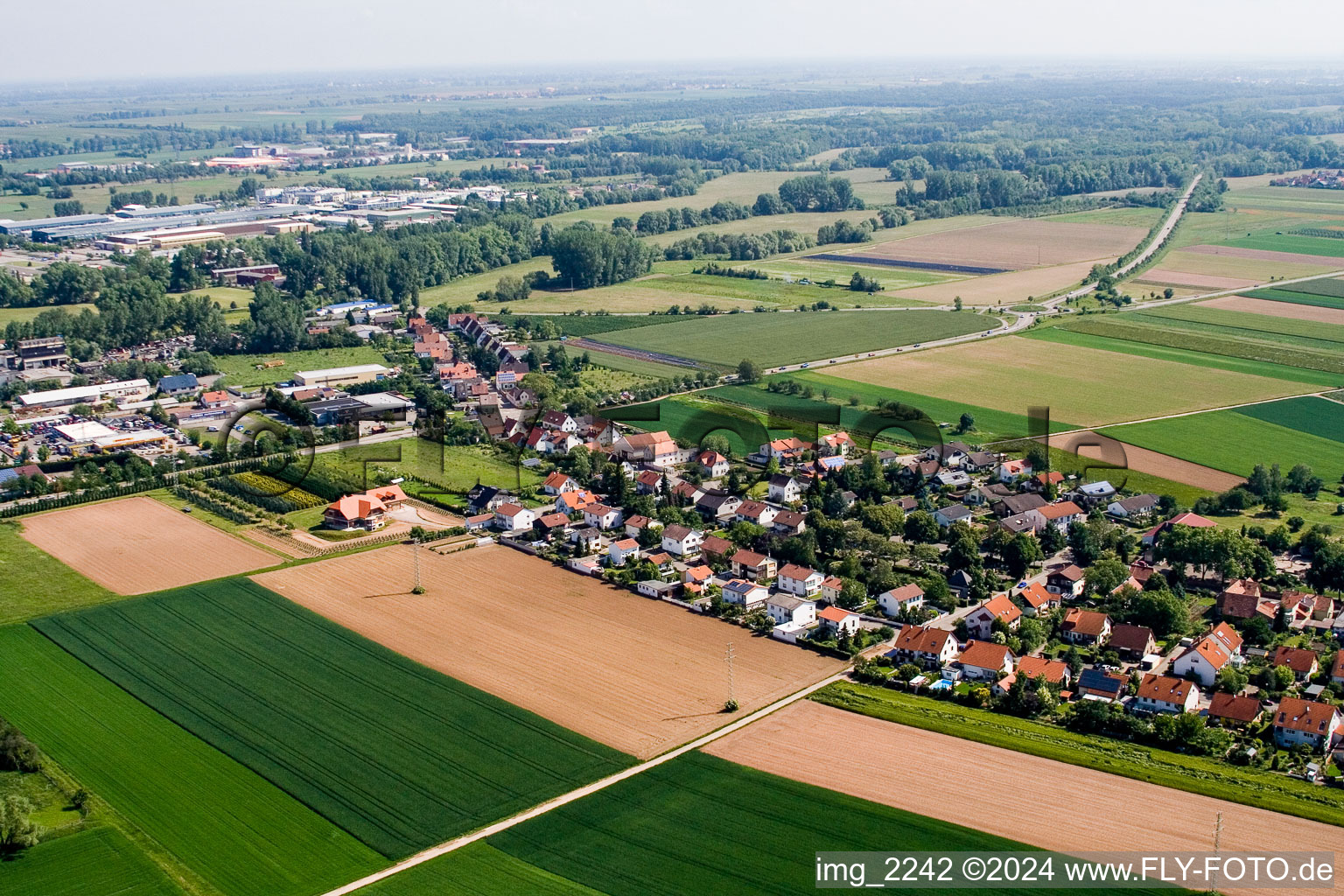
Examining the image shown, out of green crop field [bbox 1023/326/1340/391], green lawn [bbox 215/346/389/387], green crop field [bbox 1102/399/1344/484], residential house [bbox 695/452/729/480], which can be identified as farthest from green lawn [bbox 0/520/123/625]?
green crop field [bbox 1023/326/1340/391]

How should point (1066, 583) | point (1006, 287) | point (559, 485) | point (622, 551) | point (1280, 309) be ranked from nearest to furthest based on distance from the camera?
point (1066, 583), point (622, 551), point (559, 485), point (1280, 309), point (1006, 287)

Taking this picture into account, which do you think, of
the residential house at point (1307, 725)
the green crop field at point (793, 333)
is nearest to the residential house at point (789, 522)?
the residential house at point (1307, 725)

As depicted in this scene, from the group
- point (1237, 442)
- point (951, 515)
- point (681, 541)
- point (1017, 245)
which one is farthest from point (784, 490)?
point (1017, 245)

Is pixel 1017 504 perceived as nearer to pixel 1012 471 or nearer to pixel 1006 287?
pixel 1012 471

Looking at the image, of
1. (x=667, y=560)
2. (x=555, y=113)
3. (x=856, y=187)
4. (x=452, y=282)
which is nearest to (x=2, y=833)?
(x=667, y=560)

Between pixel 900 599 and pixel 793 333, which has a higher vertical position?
pixel 793 333

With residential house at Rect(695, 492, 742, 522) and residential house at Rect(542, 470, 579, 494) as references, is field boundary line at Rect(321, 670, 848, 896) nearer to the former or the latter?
residential house at Rect(695, 492, 742, 522)

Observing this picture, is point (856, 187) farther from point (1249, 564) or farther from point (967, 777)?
point (967, 777)
